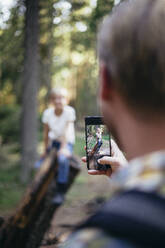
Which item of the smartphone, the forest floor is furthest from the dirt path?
the smartphone

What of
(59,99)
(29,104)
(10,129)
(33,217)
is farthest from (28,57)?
(33,217)

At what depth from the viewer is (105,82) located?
0.76 m

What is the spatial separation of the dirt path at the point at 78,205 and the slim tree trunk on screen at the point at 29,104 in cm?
137

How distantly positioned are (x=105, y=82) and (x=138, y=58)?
11 centimetres

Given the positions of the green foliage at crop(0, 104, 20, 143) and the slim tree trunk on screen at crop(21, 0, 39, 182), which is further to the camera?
the green foliage at crop(0, 104, 20, 143)

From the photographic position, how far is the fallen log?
4.08 m

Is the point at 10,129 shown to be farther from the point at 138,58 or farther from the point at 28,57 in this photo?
the point at 138,58

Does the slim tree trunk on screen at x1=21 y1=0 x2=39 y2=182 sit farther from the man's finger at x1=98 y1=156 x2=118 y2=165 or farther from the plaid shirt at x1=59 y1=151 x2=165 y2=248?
the plaid shirt at x1=59 y1=151 x2=165 y2=248

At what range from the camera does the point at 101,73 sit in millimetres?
777

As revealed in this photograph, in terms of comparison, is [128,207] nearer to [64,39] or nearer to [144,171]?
[144,171]

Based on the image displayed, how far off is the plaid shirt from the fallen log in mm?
3617

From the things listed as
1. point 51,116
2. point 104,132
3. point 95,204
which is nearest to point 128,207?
point 104,132

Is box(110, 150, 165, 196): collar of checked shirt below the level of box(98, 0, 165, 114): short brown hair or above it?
below

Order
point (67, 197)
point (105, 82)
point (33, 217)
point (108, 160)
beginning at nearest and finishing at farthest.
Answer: point (105, 82), point (108, 160), point (33, 217), point (67, 197)
